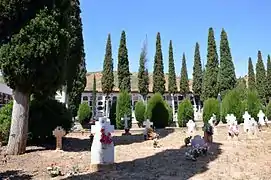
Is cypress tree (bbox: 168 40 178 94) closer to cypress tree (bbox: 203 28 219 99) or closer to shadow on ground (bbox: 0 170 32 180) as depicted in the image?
cypress tree (bbox: 203 28 219 99)

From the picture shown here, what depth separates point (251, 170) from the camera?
31.2ft

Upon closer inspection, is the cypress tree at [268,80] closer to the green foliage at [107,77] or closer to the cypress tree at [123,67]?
the cypress tree at [123,67]

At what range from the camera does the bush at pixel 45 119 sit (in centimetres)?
1372

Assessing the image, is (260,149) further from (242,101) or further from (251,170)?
(242,101)

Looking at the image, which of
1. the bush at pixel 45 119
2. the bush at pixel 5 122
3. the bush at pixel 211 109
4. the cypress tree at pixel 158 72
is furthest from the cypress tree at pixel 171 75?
the bush at pixel 5 122

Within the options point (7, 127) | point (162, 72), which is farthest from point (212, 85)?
point (7, 127)

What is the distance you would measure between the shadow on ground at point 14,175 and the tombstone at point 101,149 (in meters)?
1.77

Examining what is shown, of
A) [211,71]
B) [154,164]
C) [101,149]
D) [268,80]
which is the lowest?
[154,164]

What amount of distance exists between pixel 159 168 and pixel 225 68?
108 feet

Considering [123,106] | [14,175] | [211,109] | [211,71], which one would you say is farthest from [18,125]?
[211,71]

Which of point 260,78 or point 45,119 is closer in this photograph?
point 45,119

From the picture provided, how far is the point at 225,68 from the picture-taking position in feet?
133

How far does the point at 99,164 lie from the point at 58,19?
5.28 meters

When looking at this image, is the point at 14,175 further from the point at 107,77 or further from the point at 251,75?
the point at 251,75
